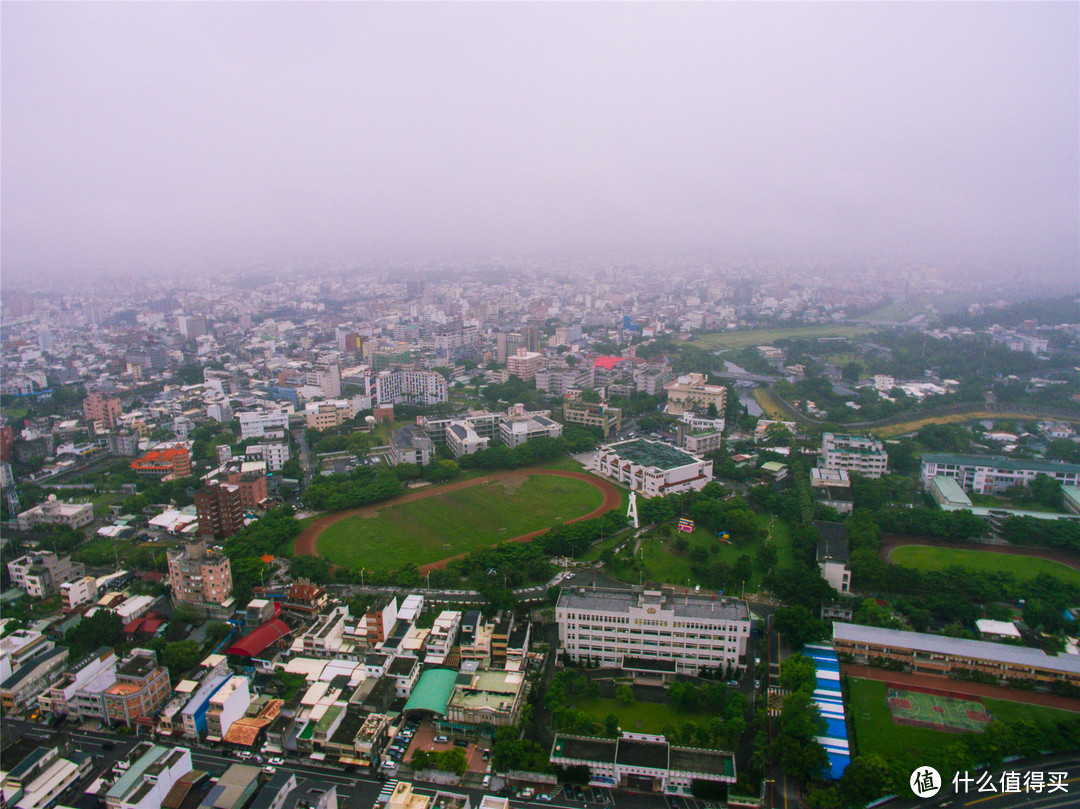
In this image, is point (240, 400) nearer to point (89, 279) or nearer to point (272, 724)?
point (272, 724)

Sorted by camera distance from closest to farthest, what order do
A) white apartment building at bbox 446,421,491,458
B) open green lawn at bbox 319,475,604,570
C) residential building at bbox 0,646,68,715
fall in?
residential building at bbox 0,646,68,715 → open green lawn at bbox 319,475,604,570 → white apartment building at bbox 446,421,491,458

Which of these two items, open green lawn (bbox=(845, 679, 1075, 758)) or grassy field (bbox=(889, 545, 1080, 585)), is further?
grassy field (bbox=(889, 545, 1080, 585))

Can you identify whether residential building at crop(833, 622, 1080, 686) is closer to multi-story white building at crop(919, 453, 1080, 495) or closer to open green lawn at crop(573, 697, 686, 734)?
open green lawn at crop(573, 697, 686, 734)

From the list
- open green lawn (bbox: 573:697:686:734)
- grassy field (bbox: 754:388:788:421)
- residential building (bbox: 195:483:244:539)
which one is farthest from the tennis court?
grassy field (bbox: 754:388:788:421)

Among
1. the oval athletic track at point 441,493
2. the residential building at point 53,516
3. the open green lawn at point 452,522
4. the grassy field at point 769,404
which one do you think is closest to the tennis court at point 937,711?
the oval athletic track at point 441,493

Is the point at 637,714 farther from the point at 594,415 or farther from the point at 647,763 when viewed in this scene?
the point at 594,415

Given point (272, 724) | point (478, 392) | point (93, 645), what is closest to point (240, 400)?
point (478, 392)

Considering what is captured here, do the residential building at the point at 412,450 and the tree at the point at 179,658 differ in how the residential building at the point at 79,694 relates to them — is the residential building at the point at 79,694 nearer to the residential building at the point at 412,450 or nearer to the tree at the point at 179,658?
the tree at the point at 179,658
